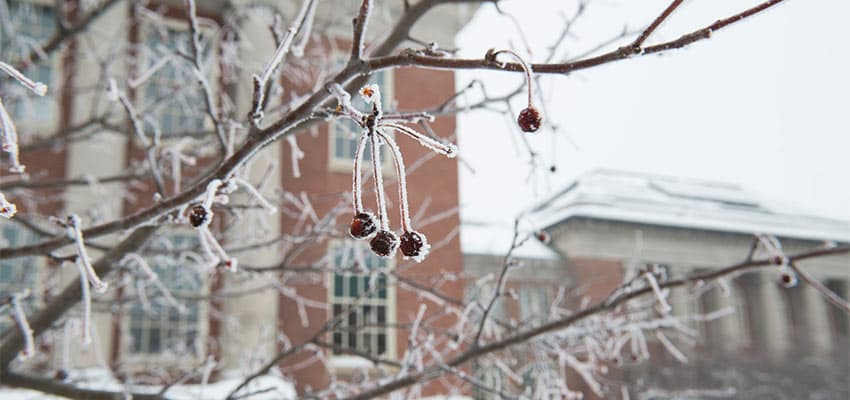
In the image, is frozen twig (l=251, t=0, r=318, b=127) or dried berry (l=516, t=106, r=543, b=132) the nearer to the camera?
dried berry (l=516, t=106, r=543, b=132)

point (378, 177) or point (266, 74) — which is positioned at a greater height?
point (266, 74)

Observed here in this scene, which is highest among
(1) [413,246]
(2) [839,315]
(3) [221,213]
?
(3) [221,213]

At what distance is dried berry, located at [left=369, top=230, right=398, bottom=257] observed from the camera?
107 centimetres

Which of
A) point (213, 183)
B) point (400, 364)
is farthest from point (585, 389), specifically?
point (213, 183)

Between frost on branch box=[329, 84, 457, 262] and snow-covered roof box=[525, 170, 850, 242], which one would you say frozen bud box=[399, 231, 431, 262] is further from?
snow-covered roof box=[525, 170, 850, 242]

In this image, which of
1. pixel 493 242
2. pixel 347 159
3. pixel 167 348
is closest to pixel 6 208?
pixel 167 348

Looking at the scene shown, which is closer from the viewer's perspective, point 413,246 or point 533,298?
point 413,246

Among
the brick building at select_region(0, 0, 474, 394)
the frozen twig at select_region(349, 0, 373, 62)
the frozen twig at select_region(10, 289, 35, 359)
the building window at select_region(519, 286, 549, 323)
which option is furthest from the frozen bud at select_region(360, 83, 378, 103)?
the building window at select_region(519, 286, 549, 323)

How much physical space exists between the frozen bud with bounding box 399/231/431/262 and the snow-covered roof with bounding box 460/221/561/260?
12.1 m

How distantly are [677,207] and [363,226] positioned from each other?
798 inches

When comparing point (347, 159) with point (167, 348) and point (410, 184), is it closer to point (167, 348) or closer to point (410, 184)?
point (410, 184)

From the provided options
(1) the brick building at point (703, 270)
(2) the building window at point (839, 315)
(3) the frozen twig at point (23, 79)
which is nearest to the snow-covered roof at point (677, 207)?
(1) the brick building at point (703, 270)

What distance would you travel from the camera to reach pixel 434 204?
10.8 meters

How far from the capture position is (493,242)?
46.2 feet
